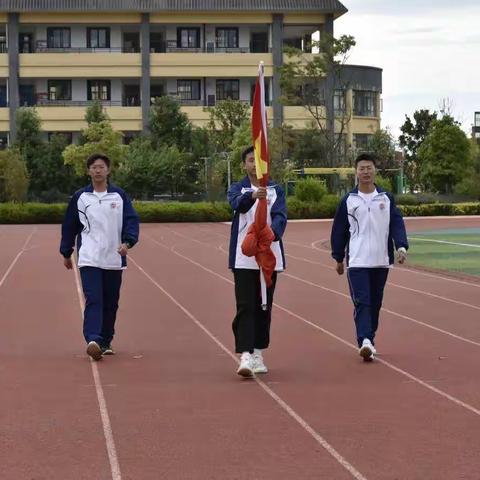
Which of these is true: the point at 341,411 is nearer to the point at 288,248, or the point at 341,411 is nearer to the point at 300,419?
the point at 300,419

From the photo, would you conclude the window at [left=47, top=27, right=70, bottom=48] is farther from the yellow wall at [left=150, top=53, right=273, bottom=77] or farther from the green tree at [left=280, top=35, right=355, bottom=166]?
the green tree at [left=280, top=35, right=355, bottom=166]

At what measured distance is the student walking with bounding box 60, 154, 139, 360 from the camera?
36.8ft

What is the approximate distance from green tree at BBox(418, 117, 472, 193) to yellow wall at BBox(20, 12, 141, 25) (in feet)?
67.5

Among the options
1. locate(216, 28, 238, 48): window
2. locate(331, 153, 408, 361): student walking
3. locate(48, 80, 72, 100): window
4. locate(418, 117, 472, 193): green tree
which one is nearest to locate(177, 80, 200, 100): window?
locate(216, 28, 238, 48): window

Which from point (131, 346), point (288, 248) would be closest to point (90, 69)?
point (288, 248)

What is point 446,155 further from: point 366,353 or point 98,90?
point 366,353

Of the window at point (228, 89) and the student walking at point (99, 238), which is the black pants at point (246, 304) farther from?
the window at point (228, 89)

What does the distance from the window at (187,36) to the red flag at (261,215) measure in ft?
232

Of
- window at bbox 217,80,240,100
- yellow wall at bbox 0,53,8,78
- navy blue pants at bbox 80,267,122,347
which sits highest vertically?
yellow wall at bbox 0,53,8,78

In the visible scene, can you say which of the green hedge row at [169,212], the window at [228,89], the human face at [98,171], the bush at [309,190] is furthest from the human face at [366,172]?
the window at [228,89]

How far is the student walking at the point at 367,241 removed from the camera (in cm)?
1095

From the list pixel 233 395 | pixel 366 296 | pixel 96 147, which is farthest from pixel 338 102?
pixel 233 395

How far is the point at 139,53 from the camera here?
255ft

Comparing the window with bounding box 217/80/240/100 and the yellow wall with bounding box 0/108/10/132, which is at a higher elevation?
the window with bounding box 217/80/240/100
